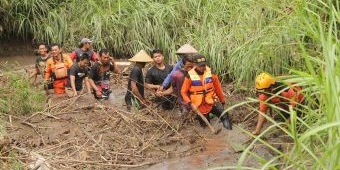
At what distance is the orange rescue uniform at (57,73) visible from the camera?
805 centimetres

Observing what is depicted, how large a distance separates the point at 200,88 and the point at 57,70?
2.52 meters

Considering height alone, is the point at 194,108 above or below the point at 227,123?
above

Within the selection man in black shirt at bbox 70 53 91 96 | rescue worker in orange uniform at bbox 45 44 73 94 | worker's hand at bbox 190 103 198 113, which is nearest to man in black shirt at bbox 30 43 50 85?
rescue worker in orange uniform at bbox 45 44 73 94

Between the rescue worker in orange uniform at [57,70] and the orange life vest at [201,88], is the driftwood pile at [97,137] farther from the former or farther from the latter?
the rescue worker in orange uniform at [57,70]

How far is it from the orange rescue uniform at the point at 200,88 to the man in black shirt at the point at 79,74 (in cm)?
178

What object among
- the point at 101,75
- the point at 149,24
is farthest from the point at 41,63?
the point at 149,24

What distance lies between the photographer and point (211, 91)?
6.75 metres

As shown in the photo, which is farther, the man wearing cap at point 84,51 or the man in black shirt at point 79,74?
the man wearing cap at point 84,51

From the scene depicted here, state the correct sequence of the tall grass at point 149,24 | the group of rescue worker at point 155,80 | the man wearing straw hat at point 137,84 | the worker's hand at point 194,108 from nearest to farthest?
the worker's hand at point 194,108
the group of rescue worker at point 155,80
the man wearing straw hat at point 137,84
the tall grass at point 149,24

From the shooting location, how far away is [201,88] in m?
6.65

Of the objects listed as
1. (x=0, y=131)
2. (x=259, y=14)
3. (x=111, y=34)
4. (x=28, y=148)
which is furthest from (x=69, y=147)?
(x=111, y=34)

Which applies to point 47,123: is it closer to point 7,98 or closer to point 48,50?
point 7,98

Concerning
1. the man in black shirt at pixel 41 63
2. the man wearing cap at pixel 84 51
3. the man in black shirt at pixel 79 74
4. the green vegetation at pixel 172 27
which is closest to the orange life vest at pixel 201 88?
the green vegetation at pixel 172 27

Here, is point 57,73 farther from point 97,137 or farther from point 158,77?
point 97,137
